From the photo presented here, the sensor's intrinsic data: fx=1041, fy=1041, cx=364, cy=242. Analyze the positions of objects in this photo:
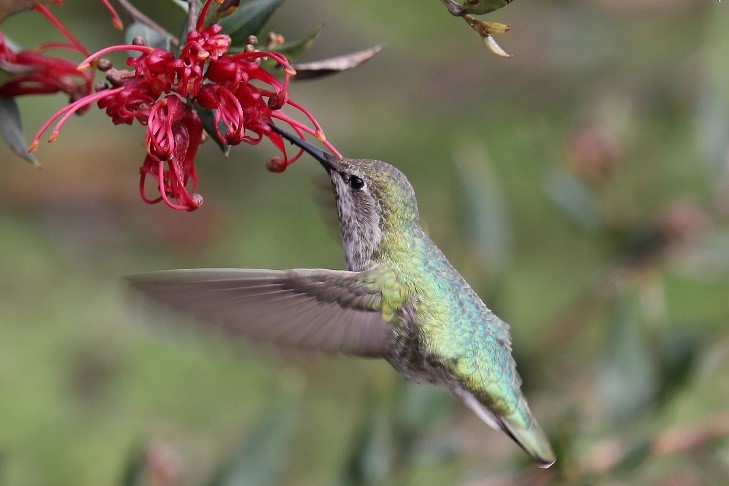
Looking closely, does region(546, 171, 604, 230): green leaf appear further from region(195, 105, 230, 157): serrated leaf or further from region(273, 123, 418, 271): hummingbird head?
region(195, 105, 230, 157): serrated leaf

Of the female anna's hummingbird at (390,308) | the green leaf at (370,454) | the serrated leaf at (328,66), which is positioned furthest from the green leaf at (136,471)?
the serrated leaf at (328,66)

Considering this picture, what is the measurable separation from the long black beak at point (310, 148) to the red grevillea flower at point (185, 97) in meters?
0.01

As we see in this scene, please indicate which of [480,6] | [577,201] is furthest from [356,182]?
[577,201]

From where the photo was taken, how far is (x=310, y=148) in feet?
3.88

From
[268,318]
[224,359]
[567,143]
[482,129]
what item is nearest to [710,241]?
[567,143]

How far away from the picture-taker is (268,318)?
1.09m

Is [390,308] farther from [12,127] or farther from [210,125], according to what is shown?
[12,127]

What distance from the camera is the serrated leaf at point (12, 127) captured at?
1.04 meters

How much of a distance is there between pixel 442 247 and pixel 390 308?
1.25 m

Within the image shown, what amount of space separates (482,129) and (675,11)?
3.10 feet

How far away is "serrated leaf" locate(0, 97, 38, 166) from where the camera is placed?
1.04 metres

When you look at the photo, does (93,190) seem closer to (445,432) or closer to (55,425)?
(55,425)

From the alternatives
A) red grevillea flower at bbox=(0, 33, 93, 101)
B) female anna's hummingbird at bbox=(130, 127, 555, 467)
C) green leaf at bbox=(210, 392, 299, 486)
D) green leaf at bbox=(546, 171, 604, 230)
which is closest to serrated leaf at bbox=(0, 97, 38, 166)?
red grevillea flower at bbox=(0, 33, 93, 101)

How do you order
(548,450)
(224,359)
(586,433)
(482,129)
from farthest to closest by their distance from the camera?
(482,129) → (224,359) → (586,433) → (548,450)
